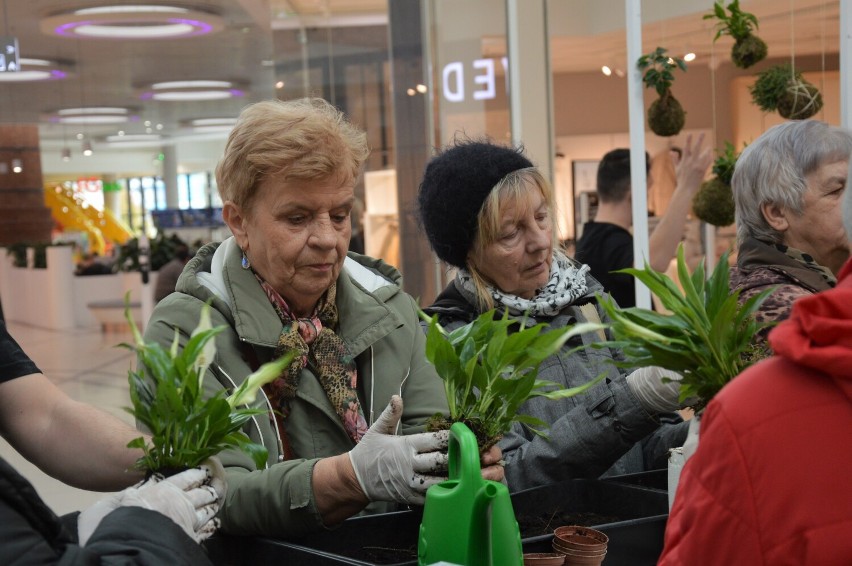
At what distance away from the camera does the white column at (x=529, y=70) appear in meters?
6.29

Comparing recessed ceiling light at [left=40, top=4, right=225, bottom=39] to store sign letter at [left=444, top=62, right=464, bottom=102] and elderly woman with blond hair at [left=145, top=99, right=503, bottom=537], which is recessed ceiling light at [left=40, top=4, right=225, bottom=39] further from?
elderly woman with blond hair at [left=145, top=99, right=503, bottom=537]

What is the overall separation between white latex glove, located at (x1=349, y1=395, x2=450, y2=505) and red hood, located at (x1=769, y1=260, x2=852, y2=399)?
0.69 metres

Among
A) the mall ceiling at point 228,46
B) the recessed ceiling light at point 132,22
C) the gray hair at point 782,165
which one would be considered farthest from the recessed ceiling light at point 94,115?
the gray hair at point 782,165

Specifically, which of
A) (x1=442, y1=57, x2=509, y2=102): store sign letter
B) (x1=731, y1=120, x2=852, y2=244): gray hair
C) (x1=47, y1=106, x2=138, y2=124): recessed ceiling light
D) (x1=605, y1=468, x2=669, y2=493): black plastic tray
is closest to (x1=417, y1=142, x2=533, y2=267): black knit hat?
(x1=731, y1=120, x2=852, y2=244): gray hair

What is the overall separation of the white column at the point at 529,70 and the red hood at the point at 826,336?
17.4 feet

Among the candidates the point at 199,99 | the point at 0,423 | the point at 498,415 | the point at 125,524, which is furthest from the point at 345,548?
the point at 199,99

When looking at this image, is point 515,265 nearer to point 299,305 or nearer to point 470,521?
point 299,305

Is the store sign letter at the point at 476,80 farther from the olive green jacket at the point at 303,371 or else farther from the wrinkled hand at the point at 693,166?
the olive green jacket at the point at 303,371

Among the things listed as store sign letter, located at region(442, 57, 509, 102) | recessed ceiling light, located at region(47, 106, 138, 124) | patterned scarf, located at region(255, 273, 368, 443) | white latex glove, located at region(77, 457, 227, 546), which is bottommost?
white latex glove, located at region(77, 457, 227, 546)

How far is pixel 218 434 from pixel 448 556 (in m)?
0.38

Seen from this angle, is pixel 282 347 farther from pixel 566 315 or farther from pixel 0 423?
pixel 566 315

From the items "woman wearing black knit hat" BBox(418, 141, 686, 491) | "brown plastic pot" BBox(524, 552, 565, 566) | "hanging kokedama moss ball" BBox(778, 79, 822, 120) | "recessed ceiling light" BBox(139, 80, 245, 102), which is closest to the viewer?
"brown plastic pot" BBox(524, 552, 565, 566)

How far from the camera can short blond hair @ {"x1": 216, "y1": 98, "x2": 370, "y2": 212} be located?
6.36 ft

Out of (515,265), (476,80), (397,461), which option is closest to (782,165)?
(515,265)
